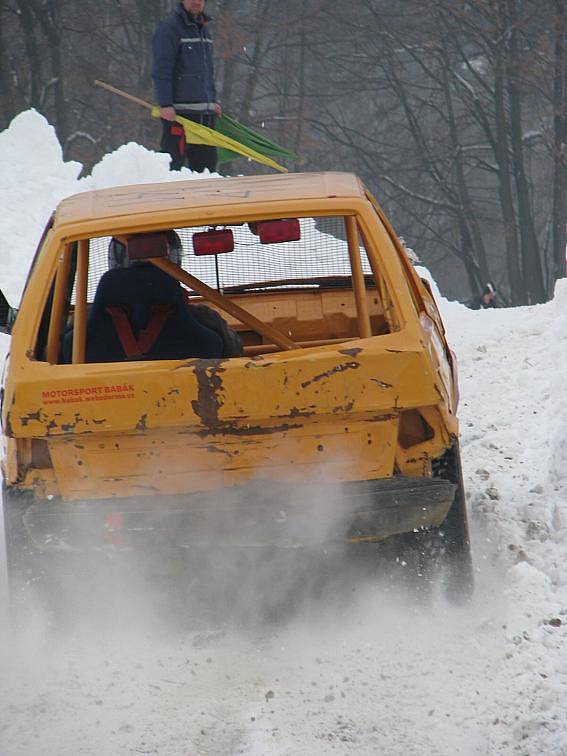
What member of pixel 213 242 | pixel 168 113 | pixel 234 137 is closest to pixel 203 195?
pixel 213 242

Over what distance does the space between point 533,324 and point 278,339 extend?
6540mm

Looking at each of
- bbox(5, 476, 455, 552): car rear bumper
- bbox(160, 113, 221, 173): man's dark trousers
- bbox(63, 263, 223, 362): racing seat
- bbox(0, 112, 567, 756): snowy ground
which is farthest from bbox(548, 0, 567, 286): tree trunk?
bbox(5, 476, 455, 552): car rear bumper

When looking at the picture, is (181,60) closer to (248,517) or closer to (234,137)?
(234,137)

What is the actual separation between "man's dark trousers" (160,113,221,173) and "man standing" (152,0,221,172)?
0.02 m

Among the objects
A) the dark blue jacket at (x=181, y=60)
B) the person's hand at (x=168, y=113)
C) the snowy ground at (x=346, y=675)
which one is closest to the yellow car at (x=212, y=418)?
the snowy ground at (x=346, y=675)

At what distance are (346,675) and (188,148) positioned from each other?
36.3 ft

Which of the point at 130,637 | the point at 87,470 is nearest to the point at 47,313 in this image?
the point at 87,470

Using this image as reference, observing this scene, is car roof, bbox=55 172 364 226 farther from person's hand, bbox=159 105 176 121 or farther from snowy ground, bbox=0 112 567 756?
person's hand, bbox=159 105 176 121

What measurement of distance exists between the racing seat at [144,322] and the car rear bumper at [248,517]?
29.6 inches

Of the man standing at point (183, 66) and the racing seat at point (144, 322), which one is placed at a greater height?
the man standing at point (183, 66)

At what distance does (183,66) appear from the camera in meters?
13.8

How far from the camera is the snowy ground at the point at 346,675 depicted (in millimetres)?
3850

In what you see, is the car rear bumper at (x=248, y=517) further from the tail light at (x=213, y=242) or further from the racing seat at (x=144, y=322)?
the tail light at (x=213, y=242)

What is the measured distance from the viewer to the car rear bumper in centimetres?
447
